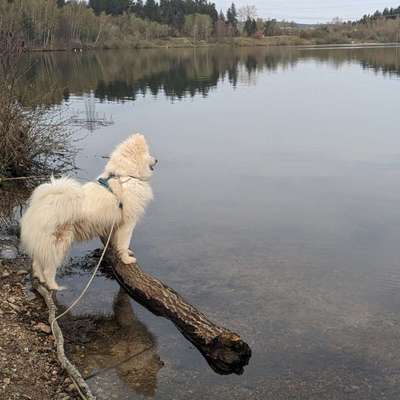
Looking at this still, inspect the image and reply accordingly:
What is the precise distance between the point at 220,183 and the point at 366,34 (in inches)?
5654

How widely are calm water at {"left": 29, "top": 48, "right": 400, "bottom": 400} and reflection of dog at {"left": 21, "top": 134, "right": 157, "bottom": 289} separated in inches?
37.3

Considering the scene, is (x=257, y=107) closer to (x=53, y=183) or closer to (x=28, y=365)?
(x=53, y=183)

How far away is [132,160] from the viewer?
7363mm

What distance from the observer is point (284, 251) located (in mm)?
9484

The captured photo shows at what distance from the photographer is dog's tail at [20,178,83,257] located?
657cm

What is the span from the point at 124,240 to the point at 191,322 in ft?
5.93

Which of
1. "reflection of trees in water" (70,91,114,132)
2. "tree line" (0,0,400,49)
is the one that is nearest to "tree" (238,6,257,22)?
"tree line" (0,0,400,49)

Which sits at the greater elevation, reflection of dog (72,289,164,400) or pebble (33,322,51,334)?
pebble (33,322,51,334)

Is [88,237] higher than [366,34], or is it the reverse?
[366,34]

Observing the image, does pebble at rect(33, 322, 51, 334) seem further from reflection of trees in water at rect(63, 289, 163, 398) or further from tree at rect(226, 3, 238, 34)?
tree at rect(226, 3, 238, 34)

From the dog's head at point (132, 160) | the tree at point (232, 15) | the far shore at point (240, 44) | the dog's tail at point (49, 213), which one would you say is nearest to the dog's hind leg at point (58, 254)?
the dog's tail at point (49, 213)

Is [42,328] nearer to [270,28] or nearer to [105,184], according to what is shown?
[105,184]

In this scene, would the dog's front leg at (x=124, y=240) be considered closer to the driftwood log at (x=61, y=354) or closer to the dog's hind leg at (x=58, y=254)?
the dog's hind leg at (x=58, y=254)

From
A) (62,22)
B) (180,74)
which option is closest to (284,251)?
(180,74)
